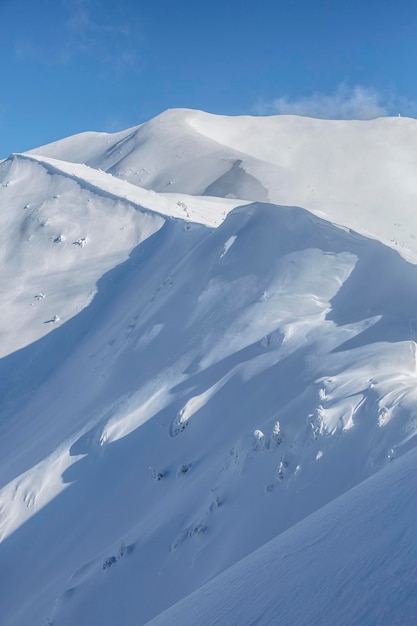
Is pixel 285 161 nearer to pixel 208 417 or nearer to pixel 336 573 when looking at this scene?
pixel 208 417

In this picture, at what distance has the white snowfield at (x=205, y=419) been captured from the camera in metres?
4.90

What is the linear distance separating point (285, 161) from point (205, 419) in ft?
108

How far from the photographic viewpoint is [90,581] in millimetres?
8789

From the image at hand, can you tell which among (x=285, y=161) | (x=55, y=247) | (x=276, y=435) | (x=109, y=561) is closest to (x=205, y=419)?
(x=276, y=435)

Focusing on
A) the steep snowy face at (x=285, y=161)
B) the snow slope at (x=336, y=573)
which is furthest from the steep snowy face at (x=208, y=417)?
the steep snowy face at (x=285, y=161)

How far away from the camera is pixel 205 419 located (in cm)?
1110

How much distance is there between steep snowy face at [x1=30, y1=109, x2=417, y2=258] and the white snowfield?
30.0ft

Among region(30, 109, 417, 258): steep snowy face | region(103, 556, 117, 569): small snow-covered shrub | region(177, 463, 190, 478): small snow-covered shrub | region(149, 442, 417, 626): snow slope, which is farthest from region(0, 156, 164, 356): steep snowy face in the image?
region(149, 442, 417, 626): snow slope

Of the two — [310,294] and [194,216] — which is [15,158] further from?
[310,294]

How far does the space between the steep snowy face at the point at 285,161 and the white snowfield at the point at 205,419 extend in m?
9.14

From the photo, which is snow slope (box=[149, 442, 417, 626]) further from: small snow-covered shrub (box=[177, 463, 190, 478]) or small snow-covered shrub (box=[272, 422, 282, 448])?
small snow-covered shrub (box=[177, 463, 190, 478])

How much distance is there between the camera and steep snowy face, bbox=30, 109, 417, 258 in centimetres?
3359

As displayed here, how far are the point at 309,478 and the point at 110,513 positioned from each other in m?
3.88

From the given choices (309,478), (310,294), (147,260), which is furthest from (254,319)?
(147,260)
